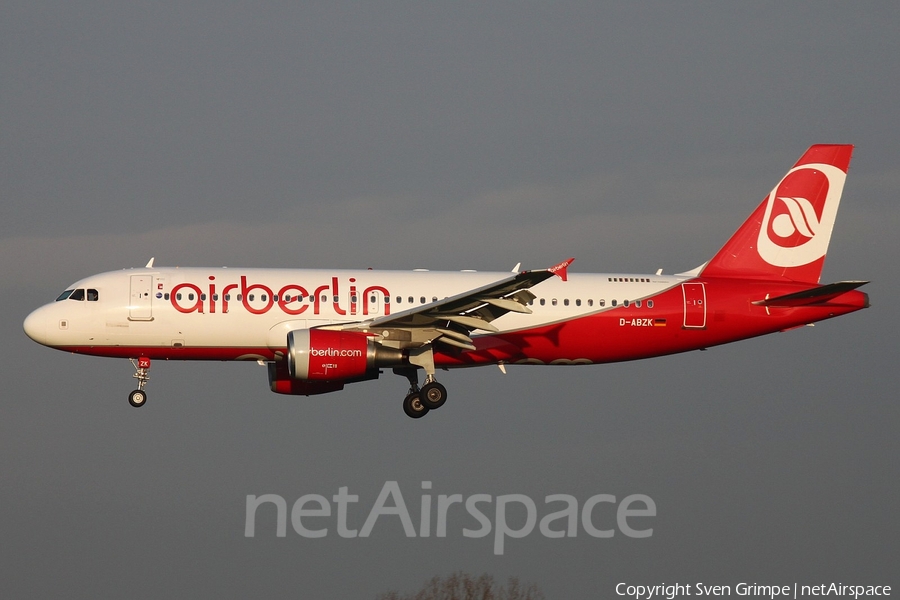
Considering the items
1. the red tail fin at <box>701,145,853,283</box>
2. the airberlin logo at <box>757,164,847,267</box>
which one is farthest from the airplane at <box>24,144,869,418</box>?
the airberlin logo at <box>757,164,847,267</box>

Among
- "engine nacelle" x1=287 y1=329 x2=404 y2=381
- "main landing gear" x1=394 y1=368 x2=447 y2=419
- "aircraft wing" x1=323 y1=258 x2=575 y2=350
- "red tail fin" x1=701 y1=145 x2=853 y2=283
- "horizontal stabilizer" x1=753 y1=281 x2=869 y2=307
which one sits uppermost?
"red tail fin" x1=701 y1=145 x2=853 y2=283

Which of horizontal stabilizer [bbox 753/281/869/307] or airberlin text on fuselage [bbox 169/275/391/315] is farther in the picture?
horizontal stabilizer [bbox 753/281/869/307]

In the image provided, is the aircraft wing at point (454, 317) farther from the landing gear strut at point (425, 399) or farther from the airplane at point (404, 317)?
the landing gear strut at point (425, 399)

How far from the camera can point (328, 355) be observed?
1503 inches

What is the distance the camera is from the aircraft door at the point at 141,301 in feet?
130

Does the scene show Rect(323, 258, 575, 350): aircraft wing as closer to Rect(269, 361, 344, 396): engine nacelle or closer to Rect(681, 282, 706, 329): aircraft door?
Rect(269, 361, 344, 396): engine nacelle

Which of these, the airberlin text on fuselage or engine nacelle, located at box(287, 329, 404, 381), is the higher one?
the airberlin text on fuselage

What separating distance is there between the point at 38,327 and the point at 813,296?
79.7 ft

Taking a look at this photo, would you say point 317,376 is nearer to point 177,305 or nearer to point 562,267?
point 177,305

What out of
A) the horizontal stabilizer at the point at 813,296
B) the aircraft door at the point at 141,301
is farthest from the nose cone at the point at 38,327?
the horizontal stabilizer at the point at 813,296

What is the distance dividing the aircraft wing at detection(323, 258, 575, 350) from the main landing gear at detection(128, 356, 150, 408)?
5.94 metres

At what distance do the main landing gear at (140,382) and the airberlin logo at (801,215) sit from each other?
822 inches

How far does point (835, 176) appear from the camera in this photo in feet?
152

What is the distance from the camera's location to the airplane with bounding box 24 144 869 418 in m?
39.1
